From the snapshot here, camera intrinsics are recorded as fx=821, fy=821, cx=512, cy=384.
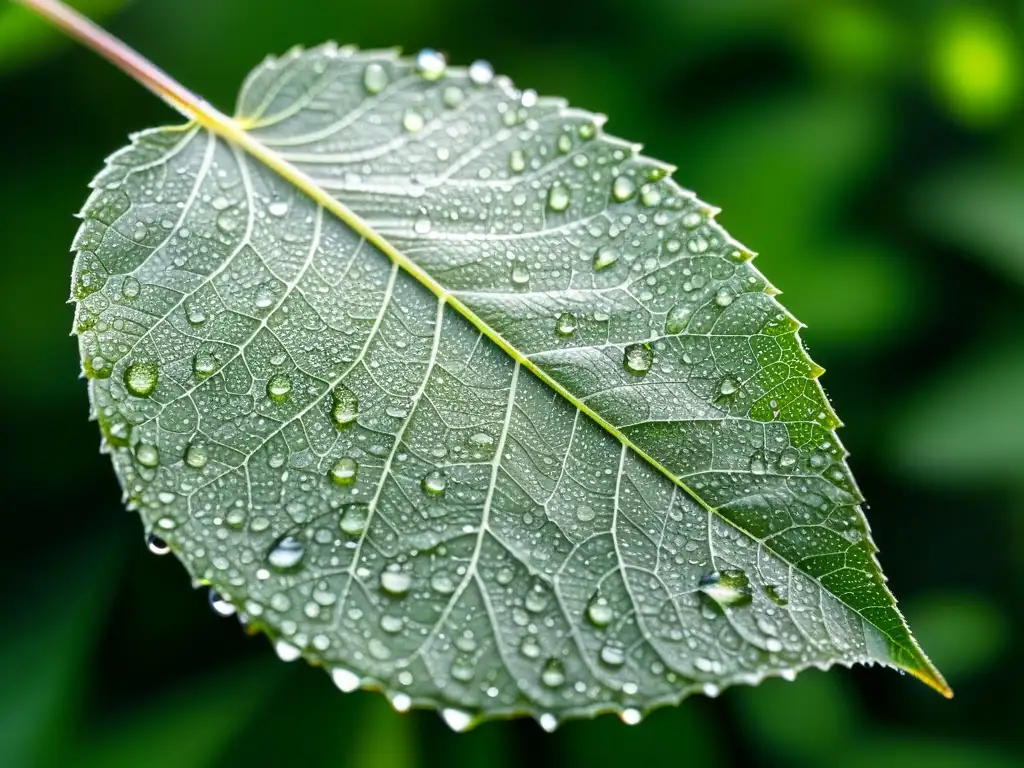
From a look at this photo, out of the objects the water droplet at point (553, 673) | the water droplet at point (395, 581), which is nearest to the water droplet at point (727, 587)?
the water droplet at point (553, 673)

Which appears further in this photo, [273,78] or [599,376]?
[273,78]

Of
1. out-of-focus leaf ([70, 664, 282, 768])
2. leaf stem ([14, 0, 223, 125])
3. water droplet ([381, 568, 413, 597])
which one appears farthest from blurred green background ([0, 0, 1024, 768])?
water droplet ([381, 568, 413, 597])

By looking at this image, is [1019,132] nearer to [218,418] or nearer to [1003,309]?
[1003,309]

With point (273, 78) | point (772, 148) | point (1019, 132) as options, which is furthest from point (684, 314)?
point (1019, 132)

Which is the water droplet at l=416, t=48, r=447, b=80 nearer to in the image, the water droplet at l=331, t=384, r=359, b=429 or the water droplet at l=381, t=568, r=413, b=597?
the water droplet at l=331, t=384, r=359, b=429

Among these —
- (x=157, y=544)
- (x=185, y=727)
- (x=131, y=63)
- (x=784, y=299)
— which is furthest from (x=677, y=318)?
(x=185, y=727)
